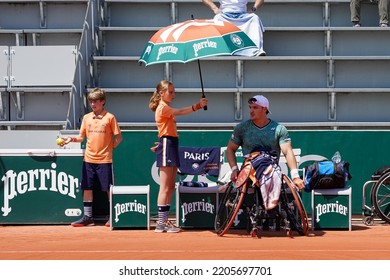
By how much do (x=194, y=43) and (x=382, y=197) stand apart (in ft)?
11.0

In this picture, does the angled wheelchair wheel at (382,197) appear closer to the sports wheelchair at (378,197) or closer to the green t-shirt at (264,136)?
the sports wheelchair at (378,197)

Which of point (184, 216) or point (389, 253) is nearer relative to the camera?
point (389, 253)

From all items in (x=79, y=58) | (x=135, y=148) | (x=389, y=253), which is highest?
(x=79, y=58)

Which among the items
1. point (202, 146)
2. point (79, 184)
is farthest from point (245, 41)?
point (79, 184)

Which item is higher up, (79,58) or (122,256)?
(79,58)

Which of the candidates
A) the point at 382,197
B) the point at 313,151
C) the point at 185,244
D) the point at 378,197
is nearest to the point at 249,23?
the point at 313,151

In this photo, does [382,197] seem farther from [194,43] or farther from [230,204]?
[194,43]

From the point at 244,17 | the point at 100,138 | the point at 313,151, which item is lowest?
the point at 313,151

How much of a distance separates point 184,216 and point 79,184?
151 centimetres

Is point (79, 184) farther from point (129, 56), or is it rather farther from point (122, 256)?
point (129, 56)

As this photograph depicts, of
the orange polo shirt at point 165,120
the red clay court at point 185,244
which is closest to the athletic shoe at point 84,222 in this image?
the red clay court at point 185,244

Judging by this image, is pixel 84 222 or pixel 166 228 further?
pixel 84 222

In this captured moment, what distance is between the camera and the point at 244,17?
556 inches

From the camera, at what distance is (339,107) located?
14188mm
